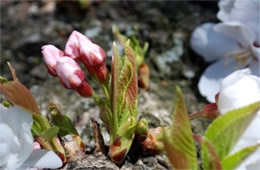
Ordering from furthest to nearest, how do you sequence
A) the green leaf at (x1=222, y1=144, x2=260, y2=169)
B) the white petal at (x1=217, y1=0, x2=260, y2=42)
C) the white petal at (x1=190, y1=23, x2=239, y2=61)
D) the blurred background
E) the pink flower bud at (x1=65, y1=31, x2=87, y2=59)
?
the white petal at (x1=190, y1=23, x2=239, y2=61), the blurred background, the white petal at (x1=217, y1=0, x2=260, y2=42), the pink flower bud at (x1=65, y1=31, x2=87, y2=59), the green leaf at (x1=222, y1=144, x2=260, y2=169)

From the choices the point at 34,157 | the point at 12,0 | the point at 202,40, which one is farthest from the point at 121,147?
the point at 12,0

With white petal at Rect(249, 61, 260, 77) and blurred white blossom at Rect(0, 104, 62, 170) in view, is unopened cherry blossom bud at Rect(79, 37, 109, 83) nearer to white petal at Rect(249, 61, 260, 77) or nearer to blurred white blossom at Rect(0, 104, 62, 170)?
blurred white blossom at Rect(0, 104, 62, 170)

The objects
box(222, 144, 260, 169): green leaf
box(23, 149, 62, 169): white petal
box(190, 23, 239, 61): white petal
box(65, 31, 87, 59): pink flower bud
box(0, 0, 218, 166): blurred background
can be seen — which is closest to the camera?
box(222, 144, 260, 169): green leaf

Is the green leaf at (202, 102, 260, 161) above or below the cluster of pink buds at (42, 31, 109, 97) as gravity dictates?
below

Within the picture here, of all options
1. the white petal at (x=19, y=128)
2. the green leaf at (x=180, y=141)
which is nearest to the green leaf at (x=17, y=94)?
the white petal at (x=19, y=128)

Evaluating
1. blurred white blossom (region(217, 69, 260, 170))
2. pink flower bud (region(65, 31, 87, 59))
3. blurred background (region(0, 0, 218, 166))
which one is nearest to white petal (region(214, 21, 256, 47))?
blurred background (region(0, 0, 218, 166))

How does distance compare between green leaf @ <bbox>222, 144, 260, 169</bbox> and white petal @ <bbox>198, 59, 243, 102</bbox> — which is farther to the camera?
white petal @ <bbox>198, 59, 243, 102</bbox>

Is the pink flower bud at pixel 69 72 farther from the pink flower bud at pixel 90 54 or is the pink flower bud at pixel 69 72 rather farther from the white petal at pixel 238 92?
the white petal at pixel 238 92
